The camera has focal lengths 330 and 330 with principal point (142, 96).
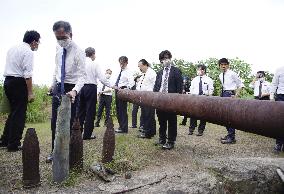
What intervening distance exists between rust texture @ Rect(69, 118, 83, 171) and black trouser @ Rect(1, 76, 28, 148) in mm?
2018

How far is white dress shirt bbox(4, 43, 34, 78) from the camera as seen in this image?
18.0 feet

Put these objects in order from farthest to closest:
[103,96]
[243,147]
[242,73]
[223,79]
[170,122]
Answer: [242,73], [103,96], [223,79], [243,147], [170,122]

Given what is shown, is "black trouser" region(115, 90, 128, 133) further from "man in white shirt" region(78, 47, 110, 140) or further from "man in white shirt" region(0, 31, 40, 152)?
"man in white shirt" region(0, 31, 40, 152)

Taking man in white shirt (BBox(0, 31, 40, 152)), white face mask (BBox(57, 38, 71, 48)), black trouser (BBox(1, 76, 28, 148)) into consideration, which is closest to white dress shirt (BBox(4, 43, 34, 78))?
man in white shirt (BBox(0, 31, 40, 152))

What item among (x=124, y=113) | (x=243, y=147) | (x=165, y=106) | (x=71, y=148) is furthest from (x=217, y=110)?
(x=124, y=113)

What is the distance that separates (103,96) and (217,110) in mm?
7879

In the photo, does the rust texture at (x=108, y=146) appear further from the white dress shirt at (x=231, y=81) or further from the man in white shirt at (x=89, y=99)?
the white dress shirt at (x=231, y=81)

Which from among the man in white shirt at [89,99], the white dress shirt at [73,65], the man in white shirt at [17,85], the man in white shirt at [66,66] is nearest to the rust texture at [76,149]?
the man in white shirt at [66,66]

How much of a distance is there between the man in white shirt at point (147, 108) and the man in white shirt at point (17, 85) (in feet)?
9.95

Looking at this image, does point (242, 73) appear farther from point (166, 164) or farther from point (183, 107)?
point (183, 107)

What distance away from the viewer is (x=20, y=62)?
18.2ft

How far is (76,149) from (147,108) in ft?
13.9

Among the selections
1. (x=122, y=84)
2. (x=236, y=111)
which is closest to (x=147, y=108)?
(x=122, y=84)

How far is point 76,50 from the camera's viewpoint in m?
4.54
